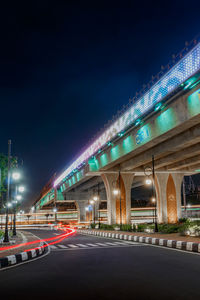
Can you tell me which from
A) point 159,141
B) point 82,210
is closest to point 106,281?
point 159,141

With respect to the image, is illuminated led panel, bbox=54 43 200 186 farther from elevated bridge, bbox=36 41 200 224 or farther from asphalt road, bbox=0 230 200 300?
asphalt road, bbox=0 230 200 300

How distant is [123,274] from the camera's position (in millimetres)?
8773

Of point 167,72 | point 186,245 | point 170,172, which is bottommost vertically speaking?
point 186,245

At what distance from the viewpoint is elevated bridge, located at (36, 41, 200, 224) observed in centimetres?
1906

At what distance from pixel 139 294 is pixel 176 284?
51.1 inches

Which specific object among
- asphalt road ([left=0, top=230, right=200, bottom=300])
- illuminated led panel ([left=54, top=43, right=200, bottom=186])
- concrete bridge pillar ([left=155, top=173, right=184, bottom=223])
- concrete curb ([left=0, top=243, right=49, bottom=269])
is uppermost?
illuminated led panel ([left=54, top=43, right=200, bottom=186])

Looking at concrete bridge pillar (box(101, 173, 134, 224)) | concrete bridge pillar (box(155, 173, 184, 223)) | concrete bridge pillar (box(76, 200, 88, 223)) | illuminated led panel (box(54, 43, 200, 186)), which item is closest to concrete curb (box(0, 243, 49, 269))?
illuminated led panel (box(54, 43, 200, 186))

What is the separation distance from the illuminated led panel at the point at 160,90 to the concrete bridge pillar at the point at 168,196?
51.5 feet

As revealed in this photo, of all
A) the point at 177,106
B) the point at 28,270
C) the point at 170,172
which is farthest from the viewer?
the point at 170,172

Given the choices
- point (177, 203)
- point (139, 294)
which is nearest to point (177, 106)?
point (139, 294)

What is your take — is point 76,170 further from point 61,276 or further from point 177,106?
point 61,276

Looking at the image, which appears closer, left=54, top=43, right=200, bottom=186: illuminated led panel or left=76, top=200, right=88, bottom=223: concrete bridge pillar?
left=54, top=43, right=200, bottom=186: illuminated led panel

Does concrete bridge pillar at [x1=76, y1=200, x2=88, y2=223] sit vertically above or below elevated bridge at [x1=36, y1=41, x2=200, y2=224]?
below

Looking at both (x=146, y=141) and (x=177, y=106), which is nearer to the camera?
(x=177, y=106)
